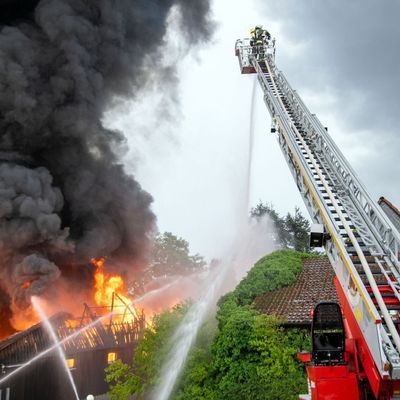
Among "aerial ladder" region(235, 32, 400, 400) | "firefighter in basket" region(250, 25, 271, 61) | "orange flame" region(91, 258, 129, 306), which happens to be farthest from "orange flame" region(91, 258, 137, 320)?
"aerial ladder" region(235, 32, 400, 400)

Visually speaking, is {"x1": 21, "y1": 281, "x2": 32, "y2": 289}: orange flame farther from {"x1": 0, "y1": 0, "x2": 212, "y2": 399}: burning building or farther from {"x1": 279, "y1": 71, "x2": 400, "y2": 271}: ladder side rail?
{"x1": 279, "y1": 71, "x2": 400, "y2": 271}: ladder side rail

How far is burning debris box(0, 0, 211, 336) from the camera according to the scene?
672 inches

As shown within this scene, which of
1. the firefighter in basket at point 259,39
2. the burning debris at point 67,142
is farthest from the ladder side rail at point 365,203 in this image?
the burning debris at point 67,142

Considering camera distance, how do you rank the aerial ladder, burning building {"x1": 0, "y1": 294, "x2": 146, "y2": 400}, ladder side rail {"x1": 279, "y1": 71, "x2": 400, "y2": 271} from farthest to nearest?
burning building {"x1": 0, "y1": 294, "x2": 146, "y2": 400}, ladder side rail {"x1": 279, "y1": 71, "x2": 400, "y2": 271}, the aerial ladder

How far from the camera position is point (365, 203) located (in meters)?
7.26

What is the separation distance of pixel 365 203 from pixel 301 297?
6.66 m

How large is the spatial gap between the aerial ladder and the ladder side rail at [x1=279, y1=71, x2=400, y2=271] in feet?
0.05

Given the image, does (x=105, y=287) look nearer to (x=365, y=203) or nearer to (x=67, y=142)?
(x=67, y=142)

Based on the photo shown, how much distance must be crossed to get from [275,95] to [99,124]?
13718 mm

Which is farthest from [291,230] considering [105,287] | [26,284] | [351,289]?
[351,289]

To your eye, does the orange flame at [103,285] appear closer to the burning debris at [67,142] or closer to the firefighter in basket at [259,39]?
the burning debris at [67,142]

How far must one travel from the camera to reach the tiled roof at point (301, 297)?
38.0ft

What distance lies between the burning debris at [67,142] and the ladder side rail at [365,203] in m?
12.9

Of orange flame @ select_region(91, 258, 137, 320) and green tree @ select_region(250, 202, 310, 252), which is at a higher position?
green tree @ select_region(250, 202, 310, 252)
